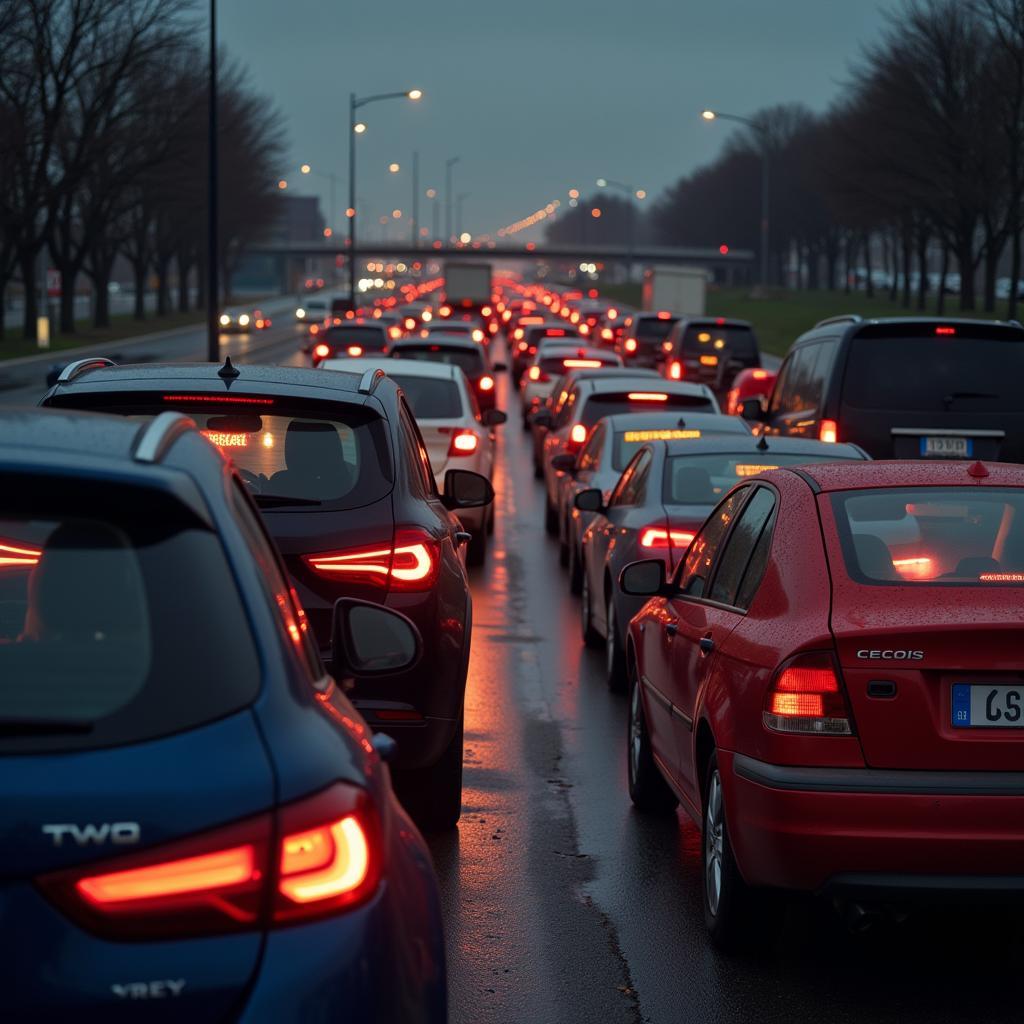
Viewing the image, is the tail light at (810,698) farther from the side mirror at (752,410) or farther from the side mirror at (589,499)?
the side mirror at (752,410)

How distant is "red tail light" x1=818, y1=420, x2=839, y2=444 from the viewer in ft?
50.2

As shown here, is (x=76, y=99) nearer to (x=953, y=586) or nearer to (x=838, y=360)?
(x=838, y=360)

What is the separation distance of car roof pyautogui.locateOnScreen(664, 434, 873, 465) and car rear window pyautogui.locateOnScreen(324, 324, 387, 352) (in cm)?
2432

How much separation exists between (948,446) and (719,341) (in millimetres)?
23833

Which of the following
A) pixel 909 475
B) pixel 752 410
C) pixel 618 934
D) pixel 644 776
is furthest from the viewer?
pixel 752 410

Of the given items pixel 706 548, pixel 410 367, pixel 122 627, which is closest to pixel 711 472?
pixel 706 548

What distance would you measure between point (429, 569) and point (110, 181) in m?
71.6

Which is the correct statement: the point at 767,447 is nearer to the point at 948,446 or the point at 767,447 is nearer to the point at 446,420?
the point at 948,446

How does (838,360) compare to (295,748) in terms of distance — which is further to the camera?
(838,360)

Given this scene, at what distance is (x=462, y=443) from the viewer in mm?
18250

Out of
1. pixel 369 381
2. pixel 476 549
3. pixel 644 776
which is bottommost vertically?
pixel 476 549

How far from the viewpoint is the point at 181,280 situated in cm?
12056

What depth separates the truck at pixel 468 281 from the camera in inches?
3671

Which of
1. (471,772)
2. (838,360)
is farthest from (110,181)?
(471,772)
